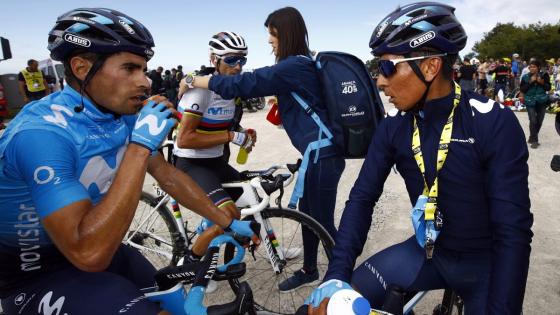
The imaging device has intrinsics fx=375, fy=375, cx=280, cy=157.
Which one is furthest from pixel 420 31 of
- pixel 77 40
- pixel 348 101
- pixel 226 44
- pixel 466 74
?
pixel 466 74

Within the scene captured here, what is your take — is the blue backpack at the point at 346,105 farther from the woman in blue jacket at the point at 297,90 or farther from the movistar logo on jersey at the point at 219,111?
the movistar logo on jersey at the point at 219,111

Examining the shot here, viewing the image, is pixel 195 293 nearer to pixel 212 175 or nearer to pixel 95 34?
pixel 95 34

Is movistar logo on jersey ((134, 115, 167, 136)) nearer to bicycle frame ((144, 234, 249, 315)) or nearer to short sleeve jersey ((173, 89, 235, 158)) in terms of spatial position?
bicycle frame ((144, 234, 249, 315))

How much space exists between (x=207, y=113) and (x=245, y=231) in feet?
5.28

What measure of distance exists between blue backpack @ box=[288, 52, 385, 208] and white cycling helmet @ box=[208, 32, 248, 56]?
911mm

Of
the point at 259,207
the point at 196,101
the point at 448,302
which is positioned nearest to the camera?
the point at 448,302

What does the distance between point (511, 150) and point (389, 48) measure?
2.63ft

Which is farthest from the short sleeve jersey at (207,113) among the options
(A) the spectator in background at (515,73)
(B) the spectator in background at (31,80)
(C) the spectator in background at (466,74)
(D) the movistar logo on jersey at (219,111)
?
(A) the spectator in background at (515,73)

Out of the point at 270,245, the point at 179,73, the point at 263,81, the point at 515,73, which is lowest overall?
the point at 270,245

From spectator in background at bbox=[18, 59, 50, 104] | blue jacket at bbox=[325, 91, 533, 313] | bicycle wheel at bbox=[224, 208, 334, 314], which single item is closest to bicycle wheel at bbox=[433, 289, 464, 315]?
blue jacket at bbox=[325, 91, 533, 313]

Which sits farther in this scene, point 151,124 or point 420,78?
point 420,78

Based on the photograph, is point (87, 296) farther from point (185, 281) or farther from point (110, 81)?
point (110, 81)

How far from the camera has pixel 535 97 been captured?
372 inches

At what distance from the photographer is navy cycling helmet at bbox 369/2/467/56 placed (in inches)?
78.7
